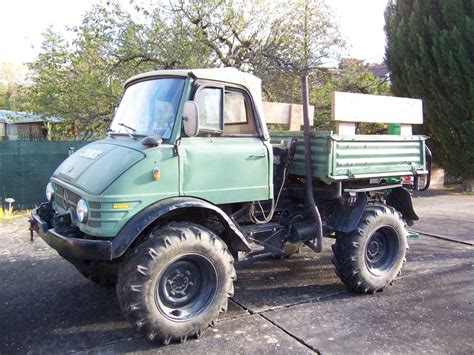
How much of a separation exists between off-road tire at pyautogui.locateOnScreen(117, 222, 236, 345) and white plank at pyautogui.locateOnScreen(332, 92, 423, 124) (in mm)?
2002

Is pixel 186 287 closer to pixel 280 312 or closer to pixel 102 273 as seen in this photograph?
pixel 280 312

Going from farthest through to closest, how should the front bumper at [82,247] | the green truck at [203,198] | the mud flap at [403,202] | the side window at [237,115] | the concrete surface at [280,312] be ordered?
the mud flap at [403,202], the side window at [237,115], the concrete surface at [280,312], the green truck at [203,198], the front bumper at [82,247]

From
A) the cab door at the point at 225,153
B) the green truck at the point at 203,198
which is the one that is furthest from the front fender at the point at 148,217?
the cab door at the point at 225,153

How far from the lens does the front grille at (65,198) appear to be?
409cm

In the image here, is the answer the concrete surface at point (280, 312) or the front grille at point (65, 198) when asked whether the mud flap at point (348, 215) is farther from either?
the front grille at point (65, 198)

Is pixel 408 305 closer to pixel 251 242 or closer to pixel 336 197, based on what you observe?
pixel 336 197

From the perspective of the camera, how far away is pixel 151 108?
14.1 feet

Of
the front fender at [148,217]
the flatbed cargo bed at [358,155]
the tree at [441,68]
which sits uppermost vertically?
the tree at [441,68]

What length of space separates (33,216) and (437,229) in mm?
6993

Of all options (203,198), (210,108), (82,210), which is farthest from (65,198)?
(210,108)

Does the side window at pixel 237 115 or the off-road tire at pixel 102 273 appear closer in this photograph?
the side window at pixel 237 115

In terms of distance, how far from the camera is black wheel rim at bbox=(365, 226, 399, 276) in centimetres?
525

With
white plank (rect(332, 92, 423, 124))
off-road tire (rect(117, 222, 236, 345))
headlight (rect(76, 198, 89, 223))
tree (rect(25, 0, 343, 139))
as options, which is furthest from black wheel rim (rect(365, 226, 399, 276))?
tree (rect(25, 0, 343, 139))

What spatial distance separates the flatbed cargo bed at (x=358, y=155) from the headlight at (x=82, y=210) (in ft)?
7.78
